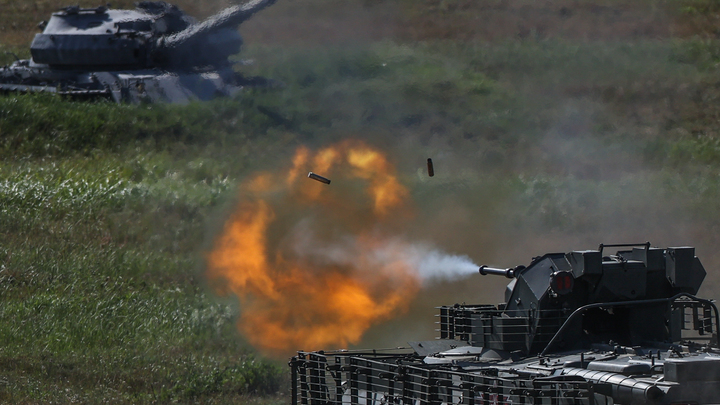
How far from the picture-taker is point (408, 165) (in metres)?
24.0

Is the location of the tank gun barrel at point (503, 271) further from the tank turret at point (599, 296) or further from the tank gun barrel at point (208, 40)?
the tank gun barrel at point (208, 40)

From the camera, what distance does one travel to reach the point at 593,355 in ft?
41.8

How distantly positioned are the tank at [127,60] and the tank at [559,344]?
1648 cm

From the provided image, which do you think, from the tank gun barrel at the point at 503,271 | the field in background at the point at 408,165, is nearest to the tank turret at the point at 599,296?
the tank gun barrel at the point at 503,271

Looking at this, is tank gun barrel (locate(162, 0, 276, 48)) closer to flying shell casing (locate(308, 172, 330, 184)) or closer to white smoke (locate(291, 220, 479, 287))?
flying shell casing (locate(308, 172, 330, 184))

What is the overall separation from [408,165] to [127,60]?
1441 centimetres

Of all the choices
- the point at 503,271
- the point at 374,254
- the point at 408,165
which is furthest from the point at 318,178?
the point at 503,271

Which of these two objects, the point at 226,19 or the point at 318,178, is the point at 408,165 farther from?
the point at 226,19

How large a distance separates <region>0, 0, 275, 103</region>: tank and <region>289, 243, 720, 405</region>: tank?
1648 centimetres

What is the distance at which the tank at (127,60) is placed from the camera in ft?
105

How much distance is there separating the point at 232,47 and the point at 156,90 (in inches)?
224

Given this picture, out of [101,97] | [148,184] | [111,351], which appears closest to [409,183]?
[111,351]

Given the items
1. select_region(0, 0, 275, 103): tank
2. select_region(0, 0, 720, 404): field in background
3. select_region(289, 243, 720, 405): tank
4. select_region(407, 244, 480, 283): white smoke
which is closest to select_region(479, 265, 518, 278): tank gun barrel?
select_region(289, 243, 720, 405): tank

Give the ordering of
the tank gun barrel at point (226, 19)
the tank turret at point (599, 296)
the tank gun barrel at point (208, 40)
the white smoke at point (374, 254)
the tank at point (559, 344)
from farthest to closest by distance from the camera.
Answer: the tank gun barrel at point (208, 40)
the tank gun barrel at point (226, 19)
the white smoke at point (374, 254)
the tank turret at point (599, 296)
the tank at point (559, 344)
